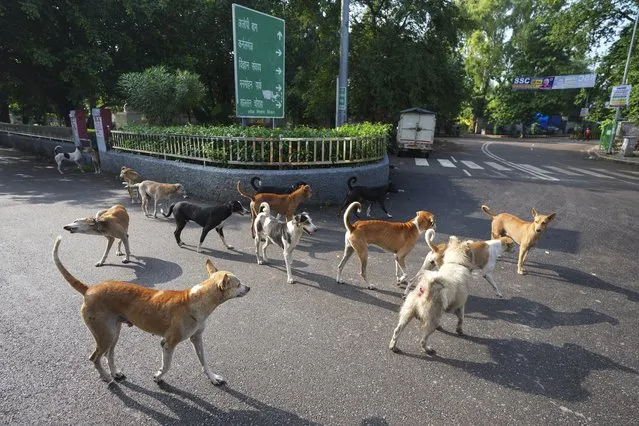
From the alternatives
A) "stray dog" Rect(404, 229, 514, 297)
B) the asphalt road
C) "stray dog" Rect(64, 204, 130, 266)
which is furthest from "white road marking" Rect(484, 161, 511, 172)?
"stray dog" Rect(64, 204, 130, 266)

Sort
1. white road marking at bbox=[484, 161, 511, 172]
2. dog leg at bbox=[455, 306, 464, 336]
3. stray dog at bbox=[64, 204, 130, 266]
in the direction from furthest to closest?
white road marking at bbox=[484, 161, 511, 172]
stray dog at bbox=[64, 204, 130, 266]
dog leg at bbox=[455, 306, 464, 336]

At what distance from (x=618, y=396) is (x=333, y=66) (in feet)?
78.1

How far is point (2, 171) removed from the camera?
1517cm

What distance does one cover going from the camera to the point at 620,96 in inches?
869

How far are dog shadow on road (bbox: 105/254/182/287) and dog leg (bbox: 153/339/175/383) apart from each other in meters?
2.28

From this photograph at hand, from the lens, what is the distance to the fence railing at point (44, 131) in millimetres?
18984

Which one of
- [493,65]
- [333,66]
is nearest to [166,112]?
[333,66]

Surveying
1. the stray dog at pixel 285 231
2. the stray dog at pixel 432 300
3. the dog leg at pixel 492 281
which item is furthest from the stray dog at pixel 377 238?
the stray dog at pixel 432 300

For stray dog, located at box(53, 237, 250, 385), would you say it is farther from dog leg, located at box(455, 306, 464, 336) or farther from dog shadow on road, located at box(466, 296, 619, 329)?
dog shadow on road, located at box(466, 296, 619, 329)

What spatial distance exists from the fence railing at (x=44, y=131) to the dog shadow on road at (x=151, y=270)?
16.5 metres

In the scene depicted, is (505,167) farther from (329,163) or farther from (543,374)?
(543,374)

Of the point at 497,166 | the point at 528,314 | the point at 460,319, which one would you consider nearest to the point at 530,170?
the point at 497,166

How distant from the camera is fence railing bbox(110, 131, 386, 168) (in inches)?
387

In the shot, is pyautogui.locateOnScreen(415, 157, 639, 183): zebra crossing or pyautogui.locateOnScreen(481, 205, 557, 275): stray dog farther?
pyautogui.locateOnScreen(415, 157, 639, 183): zebra crossing
